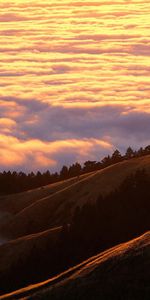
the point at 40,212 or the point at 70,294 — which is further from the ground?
the point at 40,212

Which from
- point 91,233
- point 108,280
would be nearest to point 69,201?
point 91,233

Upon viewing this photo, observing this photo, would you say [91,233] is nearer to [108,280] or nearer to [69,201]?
[69,201]

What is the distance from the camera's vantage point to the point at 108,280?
10175cm

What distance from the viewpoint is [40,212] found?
196000mm

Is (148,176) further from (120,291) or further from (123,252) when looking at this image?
(120,291)

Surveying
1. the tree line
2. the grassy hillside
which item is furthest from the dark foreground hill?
the grassy hillside

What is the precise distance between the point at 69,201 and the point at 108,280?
295 feet

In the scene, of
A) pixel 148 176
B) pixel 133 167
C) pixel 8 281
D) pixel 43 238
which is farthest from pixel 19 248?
pixel 133 167

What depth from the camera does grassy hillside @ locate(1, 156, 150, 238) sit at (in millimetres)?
184750

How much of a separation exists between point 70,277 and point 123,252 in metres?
6.10

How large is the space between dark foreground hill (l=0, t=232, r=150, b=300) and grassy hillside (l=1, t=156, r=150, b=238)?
6800 centimetres

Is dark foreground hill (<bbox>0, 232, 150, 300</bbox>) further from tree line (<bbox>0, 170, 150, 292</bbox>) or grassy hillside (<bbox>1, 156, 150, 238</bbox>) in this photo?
grassy hillside (<bbox>1, 156, 150, 238</bbox>)

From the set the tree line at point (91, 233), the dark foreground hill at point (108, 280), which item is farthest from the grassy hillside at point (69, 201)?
the dark foreground hill at point (108, 280)

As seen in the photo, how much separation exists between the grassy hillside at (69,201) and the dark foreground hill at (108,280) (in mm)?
68004
